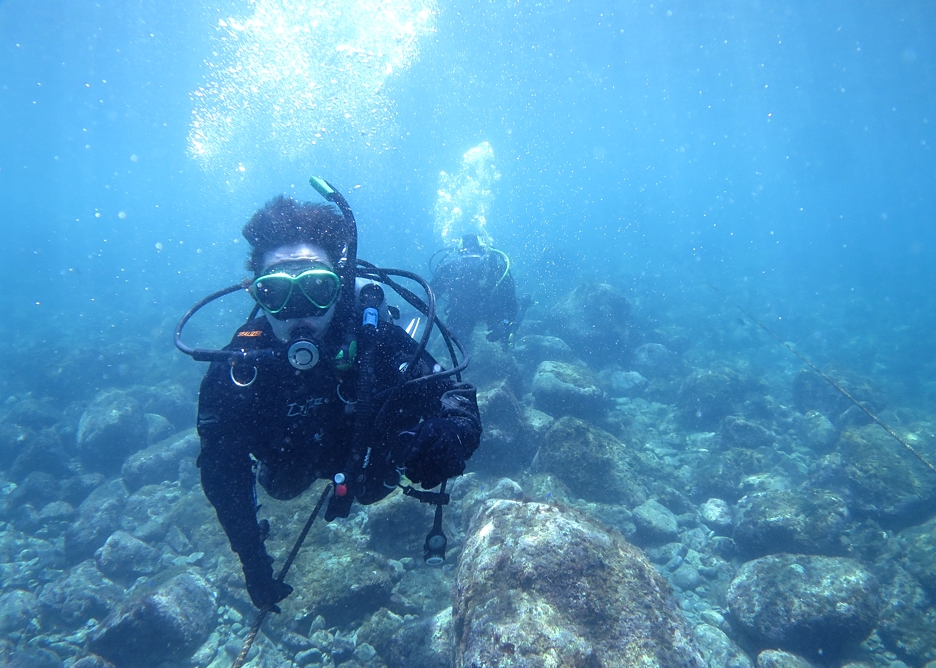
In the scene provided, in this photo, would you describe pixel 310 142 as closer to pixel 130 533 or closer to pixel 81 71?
pixel 81 71

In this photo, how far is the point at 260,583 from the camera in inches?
116

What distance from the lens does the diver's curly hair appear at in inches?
129

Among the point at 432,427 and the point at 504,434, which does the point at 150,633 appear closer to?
the point at 432,427

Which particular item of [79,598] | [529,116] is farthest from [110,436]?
[529,116]

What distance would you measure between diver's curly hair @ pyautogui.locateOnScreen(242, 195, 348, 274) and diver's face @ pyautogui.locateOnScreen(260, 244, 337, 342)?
19cm

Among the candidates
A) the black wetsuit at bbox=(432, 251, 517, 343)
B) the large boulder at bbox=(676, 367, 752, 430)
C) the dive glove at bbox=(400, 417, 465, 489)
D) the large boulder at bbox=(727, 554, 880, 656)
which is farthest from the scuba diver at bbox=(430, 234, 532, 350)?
the dive glove at bbox=(400, 417, 465, 489)

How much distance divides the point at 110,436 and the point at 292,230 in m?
12.1

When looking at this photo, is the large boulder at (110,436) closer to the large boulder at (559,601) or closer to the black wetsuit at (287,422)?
the black wetsuit at (287,422)

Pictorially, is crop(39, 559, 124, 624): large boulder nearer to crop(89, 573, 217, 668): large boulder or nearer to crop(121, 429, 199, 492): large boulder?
crop(89, 573, 217, 668): large boulder

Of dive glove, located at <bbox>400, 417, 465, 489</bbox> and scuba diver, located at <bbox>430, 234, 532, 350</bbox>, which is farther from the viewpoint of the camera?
scuba diver, located at <bbox>430, 234, 532, 350</bbox>

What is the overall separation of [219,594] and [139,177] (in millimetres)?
122971

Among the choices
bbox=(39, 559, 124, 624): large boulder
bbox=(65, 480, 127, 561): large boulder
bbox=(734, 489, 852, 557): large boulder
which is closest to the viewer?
bbox=(39, 559, 124, 624): large boulder

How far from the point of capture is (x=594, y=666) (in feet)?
10.6

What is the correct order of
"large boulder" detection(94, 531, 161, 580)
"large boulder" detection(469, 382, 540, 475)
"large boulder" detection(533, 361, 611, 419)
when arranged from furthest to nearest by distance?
"large boulder" detection(533, 361, 611, 419), "large boulder" detection(469, 382, 540, 475), "large boulder" detection(94, 531, 161, 580)
